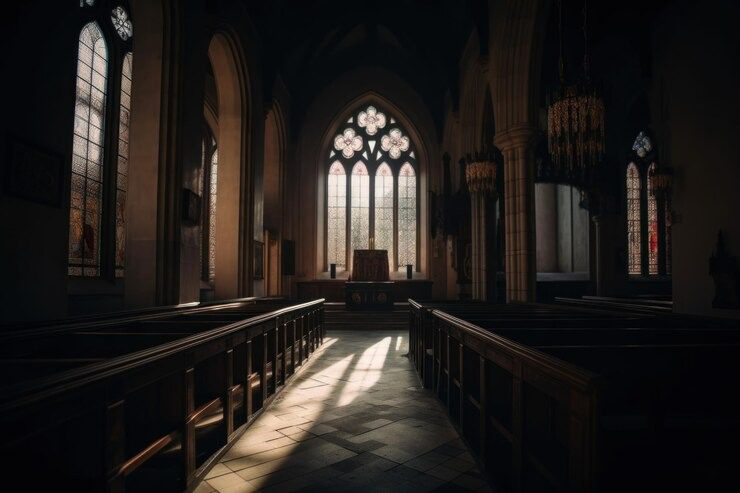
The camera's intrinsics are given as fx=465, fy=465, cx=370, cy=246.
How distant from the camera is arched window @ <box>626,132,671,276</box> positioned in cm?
1419

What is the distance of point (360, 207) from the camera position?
17.2 metres

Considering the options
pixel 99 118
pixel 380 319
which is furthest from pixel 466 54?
pixel 99 118

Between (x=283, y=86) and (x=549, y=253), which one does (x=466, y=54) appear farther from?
(x=549, y=253)

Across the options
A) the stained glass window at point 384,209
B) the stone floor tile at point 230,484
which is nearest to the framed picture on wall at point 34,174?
the stone floor tile at point 230,484

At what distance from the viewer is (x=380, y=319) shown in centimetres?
1180

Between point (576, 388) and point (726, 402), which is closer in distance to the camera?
point (576, 388)

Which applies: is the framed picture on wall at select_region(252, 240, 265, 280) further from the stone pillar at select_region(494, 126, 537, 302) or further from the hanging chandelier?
the hanging chandelier

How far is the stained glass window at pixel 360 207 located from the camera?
17.1m

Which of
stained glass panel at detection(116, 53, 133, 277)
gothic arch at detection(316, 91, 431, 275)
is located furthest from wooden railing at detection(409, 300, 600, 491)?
gothic arch at detection(316, 91, 431, 275)

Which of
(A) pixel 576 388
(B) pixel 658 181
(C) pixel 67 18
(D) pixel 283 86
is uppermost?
(D) pixel 283 86

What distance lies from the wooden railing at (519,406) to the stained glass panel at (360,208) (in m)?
12.5

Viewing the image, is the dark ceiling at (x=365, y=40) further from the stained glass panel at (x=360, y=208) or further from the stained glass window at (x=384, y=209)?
the stained glass panel at (x=360, y=208)

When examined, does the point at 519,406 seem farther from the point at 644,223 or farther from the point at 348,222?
the point at 348,222

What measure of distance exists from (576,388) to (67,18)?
16.7 feet
